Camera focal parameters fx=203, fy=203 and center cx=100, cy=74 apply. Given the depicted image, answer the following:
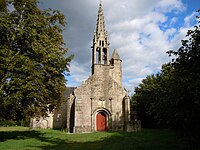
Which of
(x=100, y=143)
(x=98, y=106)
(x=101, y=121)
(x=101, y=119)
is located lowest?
(x=100, y=143)

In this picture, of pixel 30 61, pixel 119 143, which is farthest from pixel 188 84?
pixel 30 61

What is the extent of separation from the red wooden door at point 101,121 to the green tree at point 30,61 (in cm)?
914

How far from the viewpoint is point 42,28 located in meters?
17.4

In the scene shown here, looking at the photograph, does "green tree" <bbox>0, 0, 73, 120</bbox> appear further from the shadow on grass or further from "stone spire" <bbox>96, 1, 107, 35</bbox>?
"stone spire" <bbox>96, 1, 107, 35</bbox>

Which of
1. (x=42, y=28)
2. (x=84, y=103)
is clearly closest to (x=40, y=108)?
(x=42, y=28)

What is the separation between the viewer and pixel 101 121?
26172 millimetres

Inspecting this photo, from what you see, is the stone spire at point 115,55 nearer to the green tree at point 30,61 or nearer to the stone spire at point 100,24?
the stone spire at point 100,24

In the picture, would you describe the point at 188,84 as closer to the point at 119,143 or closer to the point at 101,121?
the point at 119,143

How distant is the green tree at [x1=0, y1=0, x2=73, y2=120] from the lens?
1498cm

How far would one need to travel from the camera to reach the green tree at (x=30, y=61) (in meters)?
15.0

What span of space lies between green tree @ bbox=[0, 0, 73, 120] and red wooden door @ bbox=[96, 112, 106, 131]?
9.14m

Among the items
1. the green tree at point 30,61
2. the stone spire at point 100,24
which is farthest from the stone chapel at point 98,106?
the green tree at point 30,61

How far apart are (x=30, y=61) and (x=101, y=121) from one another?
45.8 ft

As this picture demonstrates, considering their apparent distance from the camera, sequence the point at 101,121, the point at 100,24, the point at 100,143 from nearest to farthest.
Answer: the point at 100,143
the point at 101,121
the point at 100,24
